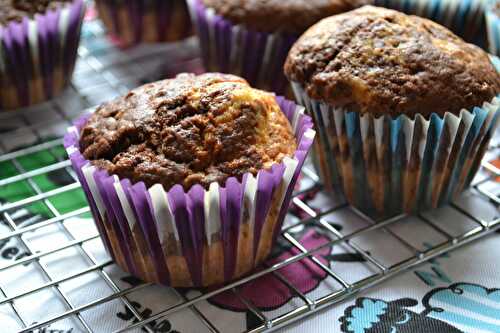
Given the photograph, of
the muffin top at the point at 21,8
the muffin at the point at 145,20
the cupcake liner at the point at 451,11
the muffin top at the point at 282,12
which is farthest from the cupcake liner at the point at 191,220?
the muffin at the point at 145,20

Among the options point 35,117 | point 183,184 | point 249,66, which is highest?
point 183,184

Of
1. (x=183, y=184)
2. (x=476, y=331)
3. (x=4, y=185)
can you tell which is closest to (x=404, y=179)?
(x=476, y=331)

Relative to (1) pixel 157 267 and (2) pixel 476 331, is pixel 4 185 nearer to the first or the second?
(1) pixel 157 267

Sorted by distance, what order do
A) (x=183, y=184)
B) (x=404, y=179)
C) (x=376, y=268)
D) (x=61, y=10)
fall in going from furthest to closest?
1. (x=61, y=10)
2. (x=404, y=179)
3. (x=376, y=268)
4. (x=183, y=184)

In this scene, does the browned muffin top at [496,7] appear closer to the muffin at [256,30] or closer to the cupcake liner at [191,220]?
the muffin at [256,30]

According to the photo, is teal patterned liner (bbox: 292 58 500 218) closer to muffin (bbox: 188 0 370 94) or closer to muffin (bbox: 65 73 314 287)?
muffin (bbox: 65 73 314 287)

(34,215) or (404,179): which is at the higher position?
(404,179)

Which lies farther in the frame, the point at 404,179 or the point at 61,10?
the point at 61,10
